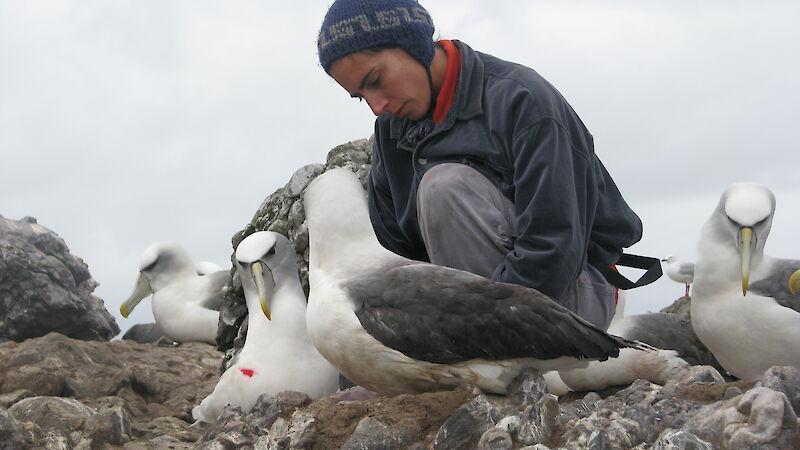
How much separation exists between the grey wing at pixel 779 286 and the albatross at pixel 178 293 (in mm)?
5192

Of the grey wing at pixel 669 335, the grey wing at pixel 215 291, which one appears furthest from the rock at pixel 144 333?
the grey wing at pixel 669 335

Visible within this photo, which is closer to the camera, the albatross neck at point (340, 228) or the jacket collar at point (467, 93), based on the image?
the albatross neck at point (340, 228)

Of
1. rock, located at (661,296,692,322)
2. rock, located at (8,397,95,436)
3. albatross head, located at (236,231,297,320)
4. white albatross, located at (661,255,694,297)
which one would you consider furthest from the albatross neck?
white albatross, located at (661,255,694,297)

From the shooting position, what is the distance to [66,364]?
20.1 feet

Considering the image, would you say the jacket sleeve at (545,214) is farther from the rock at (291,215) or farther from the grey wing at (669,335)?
the grey wing at (669,335)

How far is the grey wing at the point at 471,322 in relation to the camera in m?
3.79

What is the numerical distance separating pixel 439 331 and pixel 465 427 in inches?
18.6

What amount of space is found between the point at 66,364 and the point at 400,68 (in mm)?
2976

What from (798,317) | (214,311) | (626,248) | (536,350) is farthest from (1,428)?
(214,311)

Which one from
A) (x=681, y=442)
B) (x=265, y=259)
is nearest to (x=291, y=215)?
(x=265, y=259)

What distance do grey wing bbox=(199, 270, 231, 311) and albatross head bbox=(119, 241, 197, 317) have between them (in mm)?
257

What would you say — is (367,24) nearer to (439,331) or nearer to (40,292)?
(439,331)

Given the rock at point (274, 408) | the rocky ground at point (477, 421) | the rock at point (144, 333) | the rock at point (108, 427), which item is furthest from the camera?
the rock at point (144, 333)

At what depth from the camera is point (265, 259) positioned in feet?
18.1
